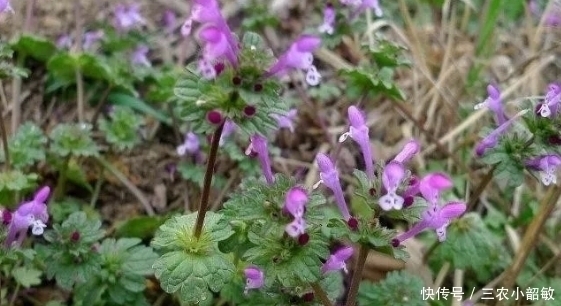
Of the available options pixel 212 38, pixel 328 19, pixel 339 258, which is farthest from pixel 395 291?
pixel 212 38

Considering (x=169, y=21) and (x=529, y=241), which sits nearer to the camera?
(x=529, y=241)

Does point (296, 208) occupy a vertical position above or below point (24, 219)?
above

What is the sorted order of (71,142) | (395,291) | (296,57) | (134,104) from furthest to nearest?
(134,104) → (71,142) → (395,291) → (296,57)

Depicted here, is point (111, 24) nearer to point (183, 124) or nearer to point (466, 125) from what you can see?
point (183, 124)

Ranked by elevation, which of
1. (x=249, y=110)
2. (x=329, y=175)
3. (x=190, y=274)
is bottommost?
(x=190, y=274)

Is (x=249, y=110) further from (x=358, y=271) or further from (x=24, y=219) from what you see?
(x=24, y=219)

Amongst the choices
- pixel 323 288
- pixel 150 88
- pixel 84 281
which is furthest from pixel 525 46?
pixel 84 281
